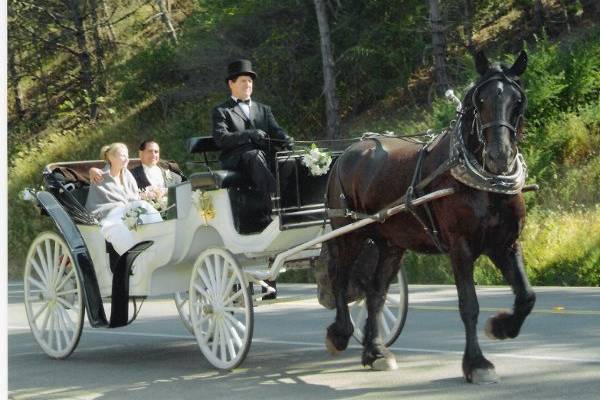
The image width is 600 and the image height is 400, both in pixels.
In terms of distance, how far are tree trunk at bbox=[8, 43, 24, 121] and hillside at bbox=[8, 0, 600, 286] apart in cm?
9

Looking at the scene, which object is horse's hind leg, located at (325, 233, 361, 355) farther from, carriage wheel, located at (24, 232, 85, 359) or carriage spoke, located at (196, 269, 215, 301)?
carriage wheel, located at (24, 232, 85, 359)

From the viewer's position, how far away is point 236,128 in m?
10.6

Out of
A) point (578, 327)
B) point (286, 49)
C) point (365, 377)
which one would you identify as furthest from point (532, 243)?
point (286, 49)

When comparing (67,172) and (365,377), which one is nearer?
(365,377)

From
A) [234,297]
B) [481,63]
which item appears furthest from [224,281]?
[481,63]

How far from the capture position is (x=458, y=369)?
905 centimetres

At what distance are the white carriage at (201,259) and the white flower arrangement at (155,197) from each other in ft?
2.29

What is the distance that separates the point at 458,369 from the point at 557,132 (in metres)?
15.7

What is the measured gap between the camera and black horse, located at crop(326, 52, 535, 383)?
817 centimetres

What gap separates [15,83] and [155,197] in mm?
34562

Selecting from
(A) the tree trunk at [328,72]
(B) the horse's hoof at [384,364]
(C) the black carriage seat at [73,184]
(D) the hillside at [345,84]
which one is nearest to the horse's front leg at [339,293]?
(B) the horse's hoof at [384,364]

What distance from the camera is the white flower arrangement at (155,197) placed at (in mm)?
11977

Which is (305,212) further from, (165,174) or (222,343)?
(165,174)

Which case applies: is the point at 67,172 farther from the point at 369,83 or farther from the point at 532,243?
the point at 369,83
